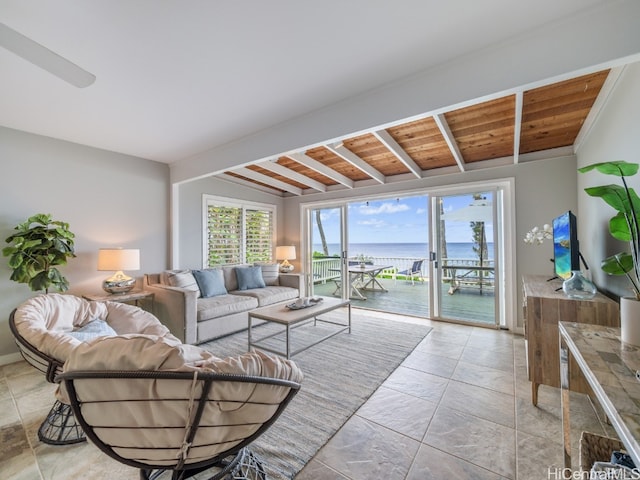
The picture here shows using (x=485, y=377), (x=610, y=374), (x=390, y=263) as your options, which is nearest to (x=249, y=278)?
(x=485, y=377)

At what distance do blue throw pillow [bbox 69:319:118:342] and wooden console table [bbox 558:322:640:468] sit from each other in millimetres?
2531

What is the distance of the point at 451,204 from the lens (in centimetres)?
414

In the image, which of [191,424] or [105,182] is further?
[105,182]

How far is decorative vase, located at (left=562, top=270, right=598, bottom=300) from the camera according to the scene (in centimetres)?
189

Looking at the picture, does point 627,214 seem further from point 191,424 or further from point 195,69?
point 195,69

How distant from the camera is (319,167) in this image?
13.6 ft

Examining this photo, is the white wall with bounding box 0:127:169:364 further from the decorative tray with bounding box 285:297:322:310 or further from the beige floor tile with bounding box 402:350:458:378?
the beige floor tile with bounding box 402:350:458:378

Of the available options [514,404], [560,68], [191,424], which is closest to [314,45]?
[560,68]

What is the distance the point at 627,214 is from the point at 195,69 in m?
2.75

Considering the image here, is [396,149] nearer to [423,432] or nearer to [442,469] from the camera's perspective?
[423,432]

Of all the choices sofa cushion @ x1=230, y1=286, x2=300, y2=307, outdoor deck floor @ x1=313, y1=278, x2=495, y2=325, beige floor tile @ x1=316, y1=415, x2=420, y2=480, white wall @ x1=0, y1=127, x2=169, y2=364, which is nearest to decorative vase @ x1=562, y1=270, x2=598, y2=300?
beige floor tile @ x1=316, y1=415, x2=420, y2=480

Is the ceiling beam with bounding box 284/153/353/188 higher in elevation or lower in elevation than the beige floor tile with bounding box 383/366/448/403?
higher

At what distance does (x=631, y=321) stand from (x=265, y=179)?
15.5 ft

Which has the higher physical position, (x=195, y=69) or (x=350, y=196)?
(x=195, y=69)
